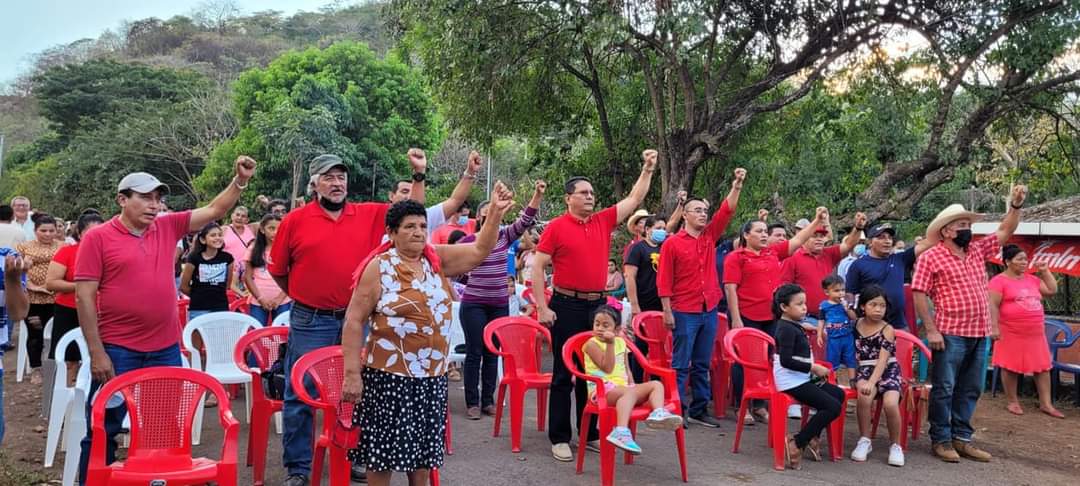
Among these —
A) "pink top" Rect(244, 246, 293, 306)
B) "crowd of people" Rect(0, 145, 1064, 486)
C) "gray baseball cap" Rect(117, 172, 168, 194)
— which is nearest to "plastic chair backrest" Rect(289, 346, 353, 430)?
"crowd of people" Rect(0, 145, 1064, 486)

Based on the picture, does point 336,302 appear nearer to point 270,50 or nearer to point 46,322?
point 46,322

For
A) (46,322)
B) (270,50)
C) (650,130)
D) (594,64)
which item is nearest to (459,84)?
(594,64)

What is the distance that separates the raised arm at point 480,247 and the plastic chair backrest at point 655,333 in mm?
3139

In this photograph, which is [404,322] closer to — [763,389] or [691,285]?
[763,389]

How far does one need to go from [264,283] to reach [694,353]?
3695 mm

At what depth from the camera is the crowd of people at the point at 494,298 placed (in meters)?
3.83

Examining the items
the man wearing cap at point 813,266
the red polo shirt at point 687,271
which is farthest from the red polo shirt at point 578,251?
the man wearing cap at point 813,266

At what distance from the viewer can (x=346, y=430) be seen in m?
3.79

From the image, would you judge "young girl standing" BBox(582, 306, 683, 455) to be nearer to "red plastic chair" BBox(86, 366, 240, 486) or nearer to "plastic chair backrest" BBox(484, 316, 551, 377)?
"plastic chair backrest" BBox(484, 316, 551, 377)

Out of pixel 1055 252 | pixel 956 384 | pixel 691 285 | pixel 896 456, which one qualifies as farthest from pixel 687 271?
pixel 1055 252

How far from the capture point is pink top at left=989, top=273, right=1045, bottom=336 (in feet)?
27.2

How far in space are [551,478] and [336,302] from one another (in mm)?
1817

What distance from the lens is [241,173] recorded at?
4.46 metres

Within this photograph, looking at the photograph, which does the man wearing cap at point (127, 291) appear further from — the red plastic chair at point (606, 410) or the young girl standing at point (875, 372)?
the young girl standing at point (875, 372)
